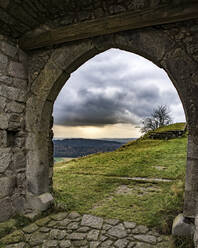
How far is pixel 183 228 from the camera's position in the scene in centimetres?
230

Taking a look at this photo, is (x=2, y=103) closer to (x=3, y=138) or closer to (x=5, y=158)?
(x=3, y=138)

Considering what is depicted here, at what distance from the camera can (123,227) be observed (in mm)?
2738

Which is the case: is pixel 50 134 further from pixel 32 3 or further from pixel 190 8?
pixel 190 8

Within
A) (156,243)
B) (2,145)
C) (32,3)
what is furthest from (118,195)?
(32,3)

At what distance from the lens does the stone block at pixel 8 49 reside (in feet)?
9.68

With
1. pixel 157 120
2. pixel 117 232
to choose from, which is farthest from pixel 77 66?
pixel 157 120

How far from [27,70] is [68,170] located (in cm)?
386

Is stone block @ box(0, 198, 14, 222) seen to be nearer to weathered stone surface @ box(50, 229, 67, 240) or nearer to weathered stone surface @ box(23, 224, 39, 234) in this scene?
weathered stone surface @ box(23, 224, 39, 234)

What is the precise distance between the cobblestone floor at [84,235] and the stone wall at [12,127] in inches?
22.0

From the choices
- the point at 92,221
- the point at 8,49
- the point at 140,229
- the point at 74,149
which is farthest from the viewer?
the point at 74,149

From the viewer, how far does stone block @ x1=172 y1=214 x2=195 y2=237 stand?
2.28 metres

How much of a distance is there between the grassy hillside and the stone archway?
0.62m

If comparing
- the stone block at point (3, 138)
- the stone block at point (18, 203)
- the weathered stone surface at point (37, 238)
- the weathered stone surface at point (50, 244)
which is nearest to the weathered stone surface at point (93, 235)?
the weathered stone surface at point (50, 244)

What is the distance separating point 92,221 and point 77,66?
254 centimetres
